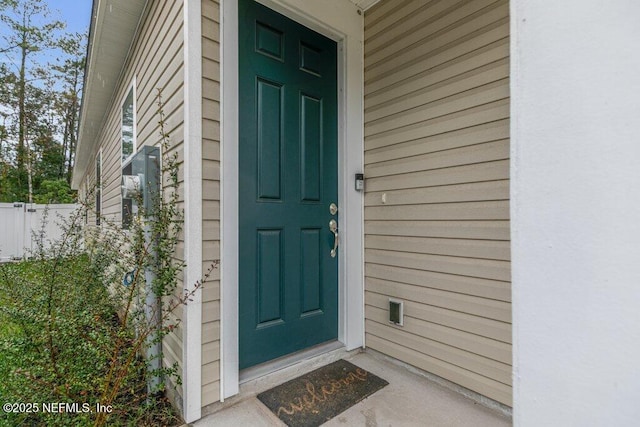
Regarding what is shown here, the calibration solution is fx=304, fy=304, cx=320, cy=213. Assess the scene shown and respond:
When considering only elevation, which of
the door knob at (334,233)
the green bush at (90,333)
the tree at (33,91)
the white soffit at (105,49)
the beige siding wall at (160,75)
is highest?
the tree at (33,91)

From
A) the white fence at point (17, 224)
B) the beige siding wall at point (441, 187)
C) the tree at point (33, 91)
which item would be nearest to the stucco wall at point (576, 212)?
the beige siding wall at point (441, 187)

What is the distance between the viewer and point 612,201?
529 mm

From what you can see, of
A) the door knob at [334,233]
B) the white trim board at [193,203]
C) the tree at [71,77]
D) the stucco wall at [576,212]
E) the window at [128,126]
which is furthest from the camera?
the tree at [71,77]

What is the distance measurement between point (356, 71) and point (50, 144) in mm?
15988

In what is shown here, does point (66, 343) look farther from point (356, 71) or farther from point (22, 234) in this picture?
point (22, 234)

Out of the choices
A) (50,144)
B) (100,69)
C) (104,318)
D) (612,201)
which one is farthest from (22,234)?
(612,201)

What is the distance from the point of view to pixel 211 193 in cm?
174

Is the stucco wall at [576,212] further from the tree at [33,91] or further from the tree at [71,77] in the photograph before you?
the tree at [71,77]

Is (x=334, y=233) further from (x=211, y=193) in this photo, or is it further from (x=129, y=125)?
(x=129, y=125)

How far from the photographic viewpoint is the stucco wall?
52 cm

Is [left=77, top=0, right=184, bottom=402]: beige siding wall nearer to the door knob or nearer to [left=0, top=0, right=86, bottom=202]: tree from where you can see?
the door knob

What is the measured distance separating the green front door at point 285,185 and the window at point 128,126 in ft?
7.62

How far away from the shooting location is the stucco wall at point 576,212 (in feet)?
1.69

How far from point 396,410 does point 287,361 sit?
77cm
